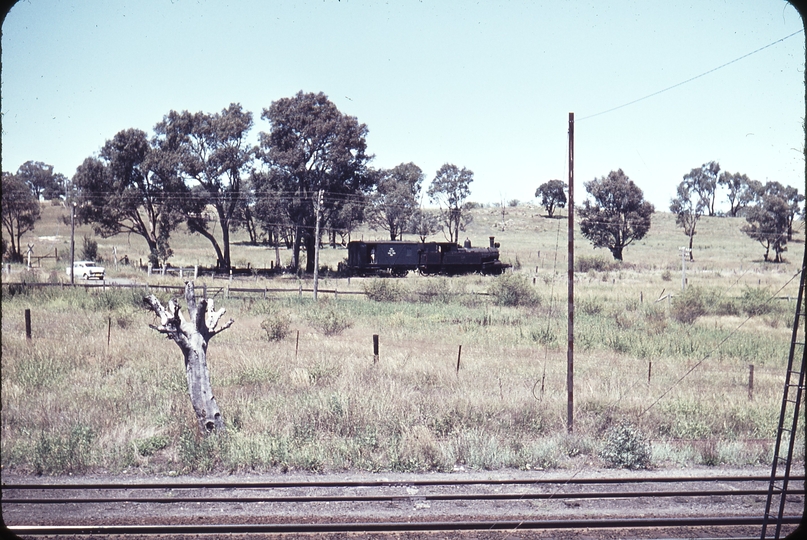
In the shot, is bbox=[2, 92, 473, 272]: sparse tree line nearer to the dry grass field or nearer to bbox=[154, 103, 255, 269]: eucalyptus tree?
bbox=[154, 103, 255, 269]: eucalyptus tree

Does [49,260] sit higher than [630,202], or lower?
lower

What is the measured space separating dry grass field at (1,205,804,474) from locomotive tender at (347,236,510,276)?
800 inches

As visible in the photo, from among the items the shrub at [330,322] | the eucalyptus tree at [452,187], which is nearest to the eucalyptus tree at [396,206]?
the eucalyptus tree at [452,187]

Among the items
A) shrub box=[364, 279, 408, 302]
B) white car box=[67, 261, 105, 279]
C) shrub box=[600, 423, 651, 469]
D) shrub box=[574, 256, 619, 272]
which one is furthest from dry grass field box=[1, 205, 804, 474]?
shrub box=[574, 256, 619, 272]

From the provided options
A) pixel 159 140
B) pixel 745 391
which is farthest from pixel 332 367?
pixel 159 140

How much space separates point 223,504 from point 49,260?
55539mm

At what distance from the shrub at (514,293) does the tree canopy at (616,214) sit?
37.4m

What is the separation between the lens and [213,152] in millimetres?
50031

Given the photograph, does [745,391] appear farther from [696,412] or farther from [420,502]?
[420,502]

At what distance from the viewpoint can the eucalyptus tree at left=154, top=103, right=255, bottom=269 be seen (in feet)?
163

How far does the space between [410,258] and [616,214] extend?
31.0m

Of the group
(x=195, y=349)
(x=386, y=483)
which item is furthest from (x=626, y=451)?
(x=195, y=349)

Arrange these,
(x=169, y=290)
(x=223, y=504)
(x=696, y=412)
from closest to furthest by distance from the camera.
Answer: (x=223, y=504) < (x=696, y=412) < (x=169, y=290)

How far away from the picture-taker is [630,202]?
2601 inches
